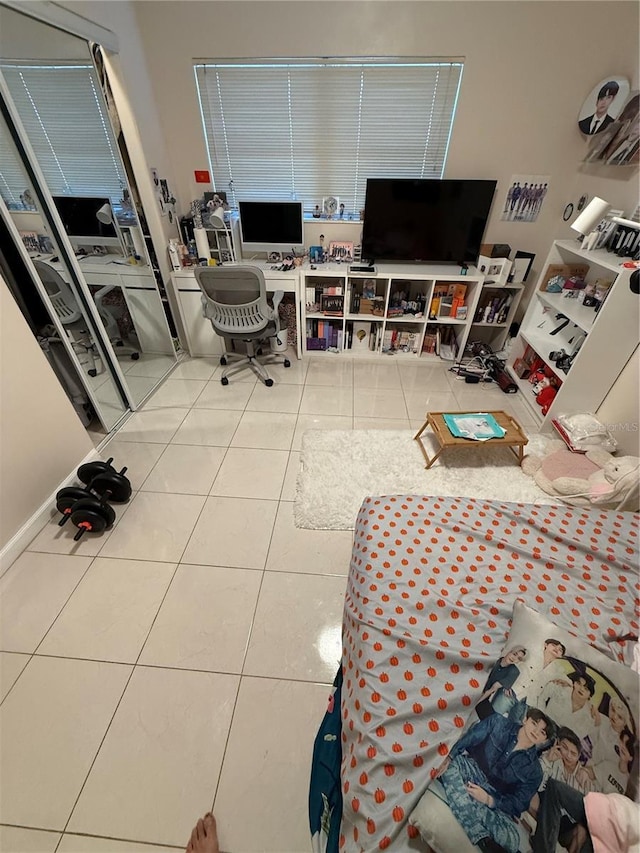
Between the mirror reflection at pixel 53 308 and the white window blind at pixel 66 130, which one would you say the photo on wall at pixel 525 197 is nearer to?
the white window blind at pixel 66 130

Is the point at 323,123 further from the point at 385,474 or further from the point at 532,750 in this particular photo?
the point at 532,750

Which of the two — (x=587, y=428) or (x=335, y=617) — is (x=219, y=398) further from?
(x=587, y=428)

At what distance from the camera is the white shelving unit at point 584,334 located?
2018 millimetres

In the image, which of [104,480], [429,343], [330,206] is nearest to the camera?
[104,480]

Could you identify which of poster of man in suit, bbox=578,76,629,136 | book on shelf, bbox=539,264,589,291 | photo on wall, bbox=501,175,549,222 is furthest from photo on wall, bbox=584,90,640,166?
book on shelf, bbox=539,264,589,291

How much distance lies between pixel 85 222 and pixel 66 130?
0.50 metres

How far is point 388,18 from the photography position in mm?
2420

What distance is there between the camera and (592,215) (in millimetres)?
2105

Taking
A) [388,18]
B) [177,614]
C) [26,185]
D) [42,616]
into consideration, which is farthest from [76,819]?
[388,18]

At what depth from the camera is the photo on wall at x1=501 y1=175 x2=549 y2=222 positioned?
283cm

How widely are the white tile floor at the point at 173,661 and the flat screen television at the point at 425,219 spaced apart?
204cm

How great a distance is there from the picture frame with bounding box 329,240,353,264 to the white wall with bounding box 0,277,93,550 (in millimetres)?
2454

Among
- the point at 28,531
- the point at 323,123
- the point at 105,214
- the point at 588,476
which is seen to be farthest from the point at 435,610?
the point at 323,123

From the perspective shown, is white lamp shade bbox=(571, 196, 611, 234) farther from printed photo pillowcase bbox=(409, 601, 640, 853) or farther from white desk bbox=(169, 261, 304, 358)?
printed photo pillowcase bbox=(409, 601, 640, 853)
